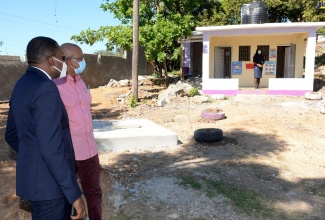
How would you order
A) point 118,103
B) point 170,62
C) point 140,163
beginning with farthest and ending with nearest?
point 170,62 → point 118,103 → point 140,163

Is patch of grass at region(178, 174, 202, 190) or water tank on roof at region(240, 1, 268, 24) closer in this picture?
patch of grass at region(178, 174, 202, 190)

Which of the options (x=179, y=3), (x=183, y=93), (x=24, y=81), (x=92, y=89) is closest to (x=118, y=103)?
(x=183, y=93)

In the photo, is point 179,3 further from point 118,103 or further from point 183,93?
point 118,103

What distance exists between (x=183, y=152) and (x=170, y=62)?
17.0 meters

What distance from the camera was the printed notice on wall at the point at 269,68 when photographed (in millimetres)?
15398

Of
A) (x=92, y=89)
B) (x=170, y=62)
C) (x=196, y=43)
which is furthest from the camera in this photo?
(x=170, y=62)

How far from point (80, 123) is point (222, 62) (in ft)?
44.7

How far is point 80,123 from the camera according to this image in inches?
112

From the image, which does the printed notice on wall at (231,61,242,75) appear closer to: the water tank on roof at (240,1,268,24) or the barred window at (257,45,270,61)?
the barred window at (257,45,270,61)

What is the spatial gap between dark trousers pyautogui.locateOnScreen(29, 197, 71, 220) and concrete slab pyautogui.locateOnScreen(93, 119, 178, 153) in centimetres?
405

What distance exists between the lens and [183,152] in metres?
6.14

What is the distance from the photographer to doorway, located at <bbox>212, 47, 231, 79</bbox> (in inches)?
612

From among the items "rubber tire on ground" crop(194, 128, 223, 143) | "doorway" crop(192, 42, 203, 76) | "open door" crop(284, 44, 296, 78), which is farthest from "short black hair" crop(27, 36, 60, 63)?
"doorway" crop(192, 42, 203, 76)

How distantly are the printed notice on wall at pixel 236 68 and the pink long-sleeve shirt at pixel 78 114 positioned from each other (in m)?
13.7
